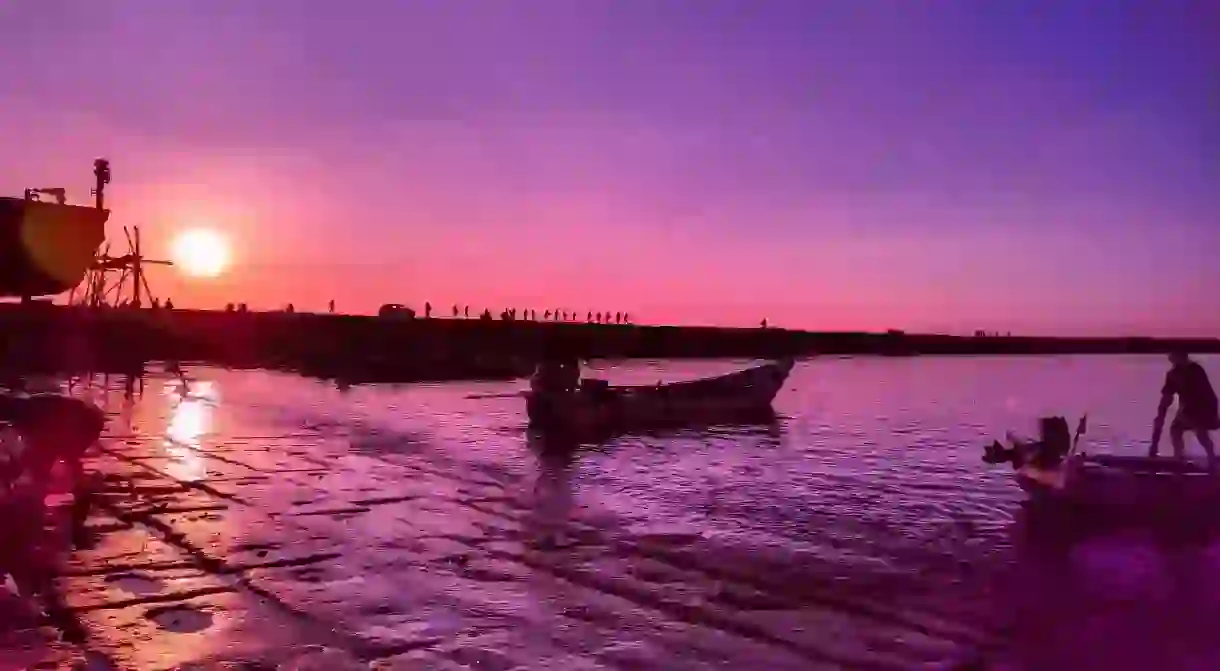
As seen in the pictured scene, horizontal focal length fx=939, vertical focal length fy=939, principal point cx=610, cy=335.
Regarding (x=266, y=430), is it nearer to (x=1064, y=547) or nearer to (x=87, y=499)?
(x=87, y=499)

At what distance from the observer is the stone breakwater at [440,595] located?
28.1ft

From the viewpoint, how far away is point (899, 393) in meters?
54.4

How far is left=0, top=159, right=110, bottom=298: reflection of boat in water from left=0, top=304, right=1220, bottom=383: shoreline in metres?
3.41

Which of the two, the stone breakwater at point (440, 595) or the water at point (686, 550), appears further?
the water at point (686, 550)

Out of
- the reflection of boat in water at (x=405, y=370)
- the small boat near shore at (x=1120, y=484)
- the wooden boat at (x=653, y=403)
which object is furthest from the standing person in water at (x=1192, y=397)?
the reflection of boat in water at (x=405, y=370)

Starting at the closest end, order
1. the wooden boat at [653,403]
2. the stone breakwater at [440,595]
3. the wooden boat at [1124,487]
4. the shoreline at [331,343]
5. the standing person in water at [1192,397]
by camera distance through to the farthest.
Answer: the stone breakwater at [440,595], the wooden boat at [1124,487], the standing person in water at [1192,397], the wooden boat at [653,403], the shoreline at [331,343]

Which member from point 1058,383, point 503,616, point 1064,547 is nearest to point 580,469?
point 1064,547

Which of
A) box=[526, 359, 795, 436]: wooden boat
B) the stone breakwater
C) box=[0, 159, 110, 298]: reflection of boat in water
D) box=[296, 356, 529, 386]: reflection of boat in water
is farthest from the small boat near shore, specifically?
box=[296, 356, 529, 386]: reflection of boat in water

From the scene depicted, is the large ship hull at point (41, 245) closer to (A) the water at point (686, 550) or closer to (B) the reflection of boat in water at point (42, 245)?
(B) the reflection of boat in water at point (42, 245)

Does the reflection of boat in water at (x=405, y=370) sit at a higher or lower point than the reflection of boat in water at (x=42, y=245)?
lower

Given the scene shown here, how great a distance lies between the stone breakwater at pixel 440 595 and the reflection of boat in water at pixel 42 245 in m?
3.21

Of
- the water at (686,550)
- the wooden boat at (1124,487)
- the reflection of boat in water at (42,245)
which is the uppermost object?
the reflection of boat in water at (42,245)

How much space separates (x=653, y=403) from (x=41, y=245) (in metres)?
24.3

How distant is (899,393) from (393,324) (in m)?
45.9
